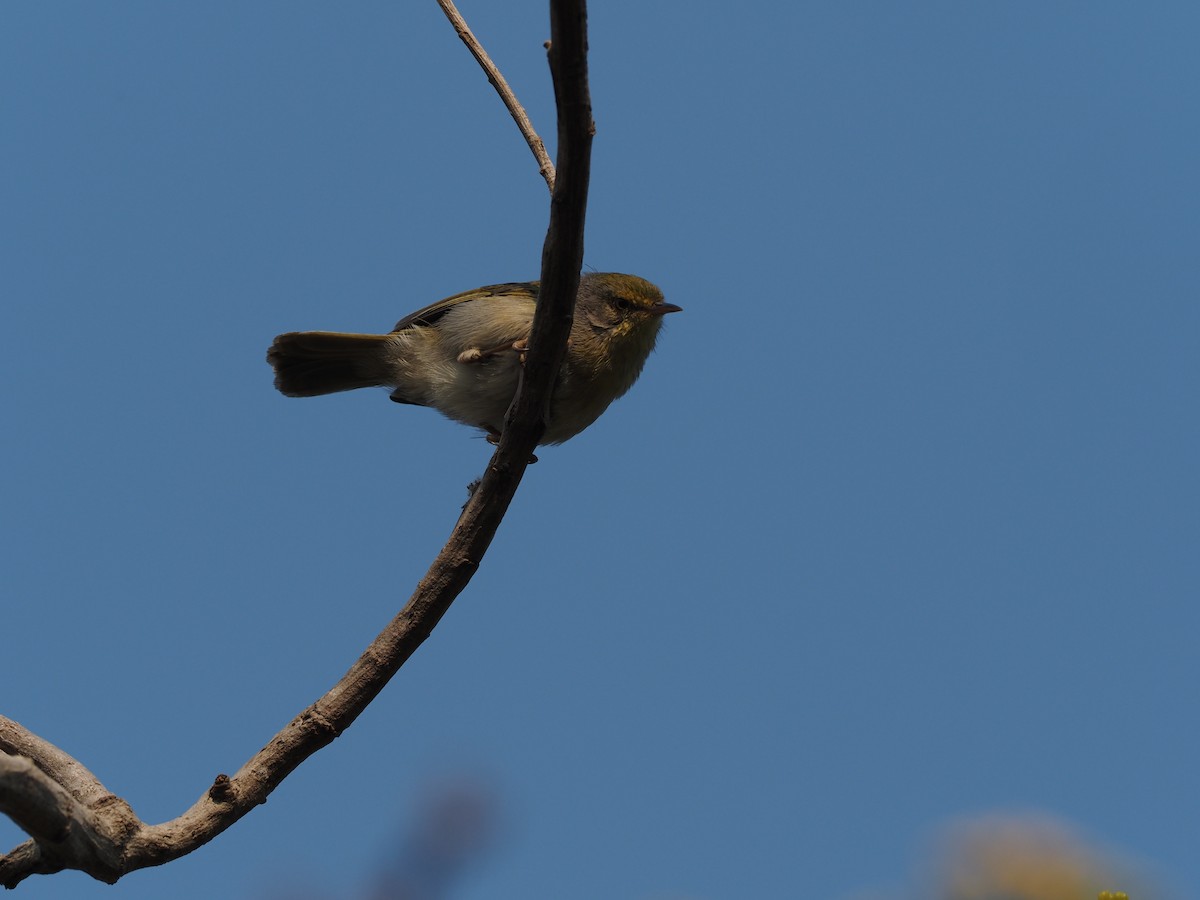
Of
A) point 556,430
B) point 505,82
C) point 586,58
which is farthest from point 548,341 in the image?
point 505,82

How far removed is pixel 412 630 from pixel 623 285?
2.68 m

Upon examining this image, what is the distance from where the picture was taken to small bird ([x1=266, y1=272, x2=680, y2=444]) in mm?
5445

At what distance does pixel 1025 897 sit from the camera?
8.69 feet

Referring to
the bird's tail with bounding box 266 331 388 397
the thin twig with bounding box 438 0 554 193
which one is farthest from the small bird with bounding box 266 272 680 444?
the thin twig with bounding box 438 0 554 193

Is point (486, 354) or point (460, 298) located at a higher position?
point (460, 298)

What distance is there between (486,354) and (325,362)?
4.81ft

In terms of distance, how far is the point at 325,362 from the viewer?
21.4 feet

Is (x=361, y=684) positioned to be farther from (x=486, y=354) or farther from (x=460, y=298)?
(x=460, y=298)

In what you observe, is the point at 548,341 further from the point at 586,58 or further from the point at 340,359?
the point at 340,359

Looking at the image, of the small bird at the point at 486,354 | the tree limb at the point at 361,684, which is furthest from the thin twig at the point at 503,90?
the tree limb at the point at 361,684

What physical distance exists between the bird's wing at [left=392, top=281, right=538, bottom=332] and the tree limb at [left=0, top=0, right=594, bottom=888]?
214cm

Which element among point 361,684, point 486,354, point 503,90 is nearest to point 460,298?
point 486,354

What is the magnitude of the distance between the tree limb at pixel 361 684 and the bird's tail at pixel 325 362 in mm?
2533

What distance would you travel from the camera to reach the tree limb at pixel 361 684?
10.1 ft
